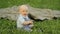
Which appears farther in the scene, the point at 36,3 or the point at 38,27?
the point at 36,3

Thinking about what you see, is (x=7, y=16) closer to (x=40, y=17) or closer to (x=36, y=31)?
(x=40, y=17)

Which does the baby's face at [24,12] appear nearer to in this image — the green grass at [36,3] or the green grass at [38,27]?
the green grass at [38,27]

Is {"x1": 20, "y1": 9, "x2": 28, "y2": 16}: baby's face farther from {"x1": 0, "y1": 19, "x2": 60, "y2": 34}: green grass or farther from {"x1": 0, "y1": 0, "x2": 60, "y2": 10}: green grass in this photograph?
{"x1": 0, "y1": 0, "x2": 60, "y2": 10}: green grass

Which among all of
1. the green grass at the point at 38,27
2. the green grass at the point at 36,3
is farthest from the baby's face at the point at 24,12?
the green grass at the point at 36,3

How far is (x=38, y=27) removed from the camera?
741cm

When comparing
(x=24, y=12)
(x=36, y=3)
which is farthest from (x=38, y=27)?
(x=36, y=3)

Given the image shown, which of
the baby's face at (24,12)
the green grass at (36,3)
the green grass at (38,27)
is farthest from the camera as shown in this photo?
the green grass at (36,3)

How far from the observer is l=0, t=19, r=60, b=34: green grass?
6.71 meters

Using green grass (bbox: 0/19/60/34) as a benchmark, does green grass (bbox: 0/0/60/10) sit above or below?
above

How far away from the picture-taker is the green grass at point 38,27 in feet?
22.0

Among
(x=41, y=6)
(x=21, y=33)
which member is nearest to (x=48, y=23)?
(x=21, y=33)

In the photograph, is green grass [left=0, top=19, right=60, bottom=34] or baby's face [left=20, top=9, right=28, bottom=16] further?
baby's face [left=20, top=9, right=28, bottom=16]

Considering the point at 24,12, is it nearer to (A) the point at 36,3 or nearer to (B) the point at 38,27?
(B) the point at 38,27

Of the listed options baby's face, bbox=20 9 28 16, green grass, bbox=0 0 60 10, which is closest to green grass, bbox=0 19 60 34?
baby's face, bbox=20 9 28 16
